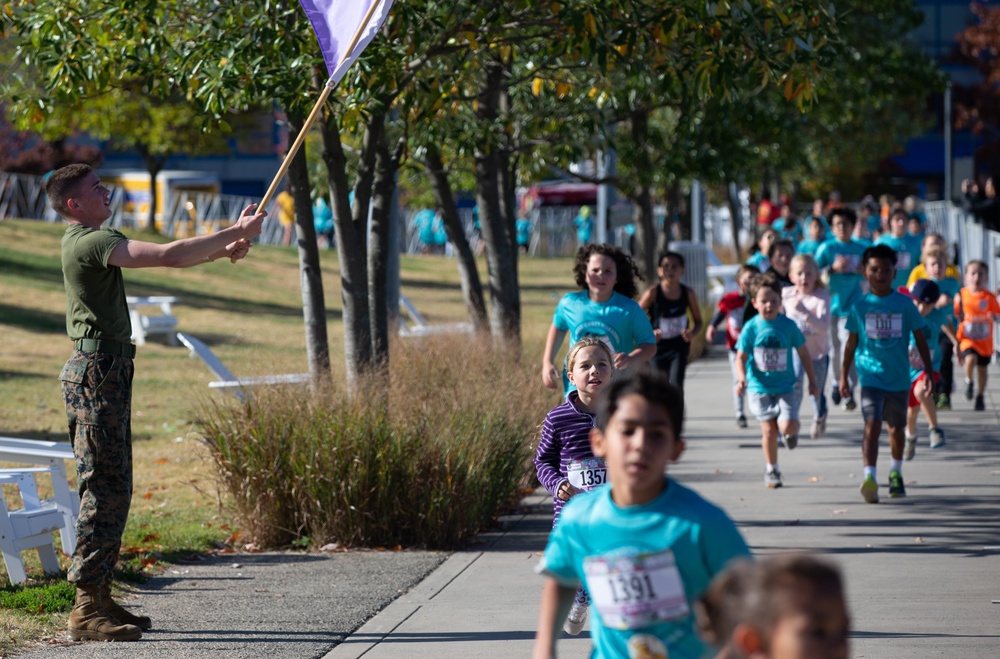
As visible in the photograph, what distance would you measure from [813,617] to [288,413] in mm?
6236

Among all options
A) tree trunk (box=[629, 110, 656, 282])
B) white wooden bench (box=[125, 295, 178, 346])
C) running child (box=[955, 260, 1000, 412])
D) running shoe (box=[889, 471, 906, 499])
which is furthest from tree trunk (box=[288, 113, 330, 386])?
white wooden bench (box=[125, 295, 178, 346])

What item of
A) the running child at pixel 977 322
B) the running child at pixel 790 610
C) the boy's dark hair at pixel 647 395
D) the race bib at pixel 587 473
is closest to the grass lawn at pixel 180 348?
the race bib at pixel 587 473

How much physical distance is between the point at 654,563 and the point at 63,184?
3819mm

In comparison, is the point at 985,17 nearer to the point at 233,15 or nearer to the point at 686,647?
the point at 233,15

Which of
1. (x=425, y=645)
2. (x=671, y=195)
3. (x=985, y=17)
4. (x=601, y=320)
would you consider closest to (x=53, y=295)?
(x=671, y=195)

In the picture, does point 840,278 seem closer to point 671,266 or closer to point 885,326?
point 671,266

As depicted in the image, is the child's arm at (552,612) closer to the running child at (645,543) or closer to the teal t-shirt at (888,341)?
the running child at (645,543)

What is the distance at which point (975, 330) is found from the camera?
552 inches

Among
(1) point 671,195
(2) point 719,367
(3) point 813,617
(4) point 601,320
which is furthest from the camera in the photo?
(1) point 671,195

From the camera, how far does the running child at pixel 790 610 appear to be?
2.37m

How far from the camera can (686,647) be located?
3375mm

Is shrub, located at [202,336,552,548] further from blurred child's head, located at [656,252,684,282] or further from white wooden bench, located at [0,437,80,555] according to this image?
blurred child's head, located at [656,252,684,282]

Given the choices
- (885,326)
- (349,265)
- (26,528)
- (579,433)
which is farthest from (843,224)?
(26,528)

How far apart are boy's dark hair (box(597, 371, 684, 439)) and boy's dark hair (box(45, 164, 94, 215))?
136 inches
